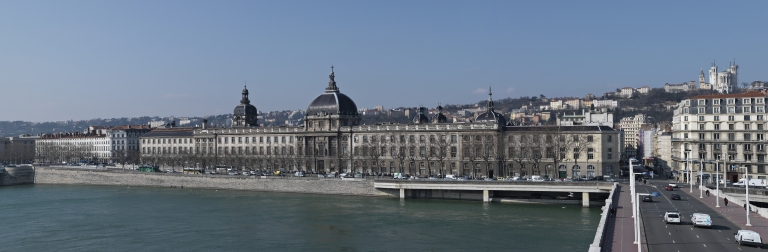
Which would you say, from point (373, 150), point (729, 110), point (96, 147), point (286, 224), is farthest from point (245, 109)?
point (729, 110)

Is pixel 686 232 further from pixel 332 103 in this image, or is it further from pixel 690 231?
pixel 332 103

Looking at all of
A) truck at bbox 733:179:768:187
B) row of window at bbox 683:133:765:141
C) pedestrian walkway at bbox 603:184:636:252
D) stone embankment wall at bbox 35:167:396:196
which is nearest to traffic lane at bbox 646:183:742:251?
pedestrian walkway at bbox 603:184:636:252

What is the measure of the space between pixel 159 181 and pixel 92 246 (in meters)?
41.8

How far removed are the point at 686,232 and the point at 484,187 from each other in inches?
1134

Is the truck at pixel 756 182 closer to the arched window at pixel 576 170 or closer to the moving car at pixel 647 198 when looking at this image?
the moving car at pixel 647 198

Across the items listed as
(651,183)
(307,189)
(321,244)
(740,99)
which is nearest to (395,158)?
(307,189)

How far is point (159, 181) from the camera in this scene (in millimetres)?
81562

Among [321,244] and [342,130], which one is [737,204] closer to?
[321,244]

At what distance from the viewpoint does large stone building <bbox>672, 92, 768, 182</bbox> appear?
216 ft

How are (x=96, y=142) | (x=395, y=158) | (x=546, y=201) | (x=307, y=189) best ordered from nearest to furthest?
1. (x=546, y=201)
2. (x=307, y=189)
3. (x=395, y=158)
4. (x=96, y=142)

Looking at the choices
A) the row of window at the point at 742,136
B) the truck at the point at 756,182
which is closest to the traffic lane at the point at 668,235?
the truck at the point at 756,182

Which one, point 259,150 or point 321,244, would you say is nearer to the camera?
point 321,244

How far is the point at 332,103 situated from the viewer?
310 ft

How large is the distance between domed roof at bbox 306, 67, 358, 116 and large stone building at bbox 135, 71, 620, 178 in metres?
0.14
